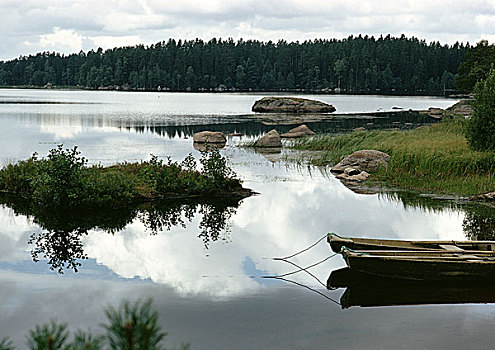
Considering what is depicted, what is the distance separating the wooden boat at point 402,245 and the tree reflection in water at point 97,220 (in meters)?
3.75

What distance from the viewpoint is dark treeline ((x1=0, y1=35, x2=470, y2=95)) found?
6250 inches

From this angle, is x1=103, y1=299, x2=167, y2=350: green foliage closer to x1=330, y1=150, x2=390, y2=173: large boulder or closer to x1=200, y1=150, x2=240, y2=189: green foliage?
x1=200, y1=150, x2=240, y2=189: green foliage

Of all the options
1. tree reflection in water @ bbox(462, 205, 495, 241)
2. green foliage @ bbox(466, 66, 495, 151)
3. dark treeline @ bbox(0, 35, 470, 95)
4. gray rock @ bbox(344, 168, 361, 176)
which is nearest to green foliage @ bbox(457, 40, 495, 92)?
gray rock @ bbox(344, 168, 361, 176)

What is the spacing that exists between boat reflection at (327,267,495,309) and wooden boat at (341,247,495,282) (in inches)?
7.3

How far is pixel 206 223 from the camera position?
1719 cm

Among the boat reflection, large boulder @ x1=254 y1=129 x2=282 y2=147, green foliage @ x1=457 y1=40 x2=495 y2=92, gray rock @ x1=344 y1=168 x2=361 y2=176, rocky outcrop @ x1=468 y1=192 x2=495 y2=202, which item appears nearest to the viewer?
the boat reflection

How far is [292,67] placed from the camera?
572 feet

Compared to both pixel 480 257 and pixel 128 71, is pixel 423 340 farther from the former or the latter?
pixel 128 71

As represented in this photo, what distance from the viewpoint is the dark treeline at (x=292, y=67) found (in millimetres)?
158750

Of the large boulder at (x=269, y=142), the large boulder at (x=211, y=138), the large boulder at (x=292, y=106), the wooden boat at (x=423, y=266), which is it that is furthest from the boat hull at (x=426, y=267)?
the large boulder at (x=292, y=106)

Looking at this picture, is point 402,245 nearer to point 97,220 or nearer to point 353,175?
point 97,220

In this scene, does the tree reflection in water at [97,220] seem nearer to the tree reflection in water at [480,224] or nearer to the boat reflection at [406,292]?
the boat reflection at [406,292]

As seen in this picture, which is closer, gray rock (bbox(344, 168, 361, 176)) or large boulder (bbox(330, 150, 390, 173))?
large boulder (bbox(330, 150, 390, 173))

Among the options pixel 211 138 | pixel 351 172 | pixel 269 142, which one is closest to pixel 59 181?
pixel 351 172
